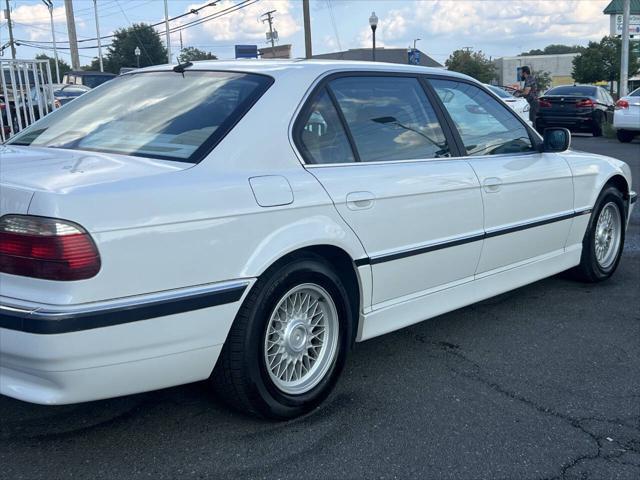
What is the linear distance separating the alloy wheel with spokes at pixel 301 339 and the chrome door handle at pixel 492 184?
1.35 meters

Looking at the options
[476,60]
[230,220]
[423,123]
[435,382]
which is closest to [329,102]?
[423,123]

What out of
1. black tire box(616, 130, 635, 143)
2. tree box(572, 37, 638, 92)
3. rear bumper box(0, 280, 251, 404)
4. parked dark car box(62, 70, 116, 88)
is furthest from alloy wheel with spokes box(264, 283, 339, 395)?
tree box(572, 37, 638, 92)

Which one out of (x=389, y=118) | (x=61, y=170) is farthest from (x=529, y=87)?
(x=61, y=170)

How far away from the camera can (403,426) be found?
3.21 metres

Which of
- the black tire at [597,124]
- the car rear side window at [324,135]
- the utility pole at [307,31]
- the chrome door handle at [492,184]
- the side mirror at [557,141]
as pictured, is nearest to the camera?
the car rear side window at [324,135]

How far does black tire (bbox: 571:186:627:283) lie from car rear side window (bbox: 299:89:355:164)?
2.54 meters

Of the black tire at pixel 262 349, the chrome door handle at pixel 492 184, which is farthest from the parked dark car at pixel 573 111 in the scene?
the black tire at pixel 262 349

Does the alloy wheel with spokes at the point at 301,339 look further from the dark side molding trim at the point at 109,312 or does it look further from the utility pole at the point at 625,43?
the utility pole at the point at 625,43

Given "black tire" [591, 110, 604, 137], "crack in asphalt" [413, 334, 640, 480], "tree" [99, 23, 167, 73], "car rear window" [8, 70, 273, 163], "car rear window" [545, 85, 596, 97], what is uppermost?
"tree" [99, 23, 167, 73]

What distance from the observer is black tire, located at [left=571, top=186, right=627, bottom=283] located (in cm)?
531

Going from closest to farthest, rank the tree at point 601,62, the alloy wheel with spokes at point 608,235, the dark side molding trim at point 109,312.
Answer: the dark side molding trim at point 109,312, the alloy wheel with spokes at point 608,235, the tree at point 601,62

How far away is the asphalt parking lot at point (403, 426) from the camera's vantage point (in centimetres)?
285

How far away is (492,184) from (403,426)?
166 centimetres

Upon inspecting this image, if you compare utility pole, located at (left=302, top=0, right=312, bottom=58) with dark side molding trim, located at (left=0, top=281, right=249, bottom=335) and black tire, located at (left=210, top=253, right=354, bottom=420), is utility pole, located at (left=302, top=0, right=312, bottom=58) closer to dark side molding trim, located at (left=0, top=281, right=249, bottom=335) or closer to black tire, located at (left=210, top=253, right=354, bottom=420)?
black tire, located at (left=210, top=253, right=354, bottom=420)
